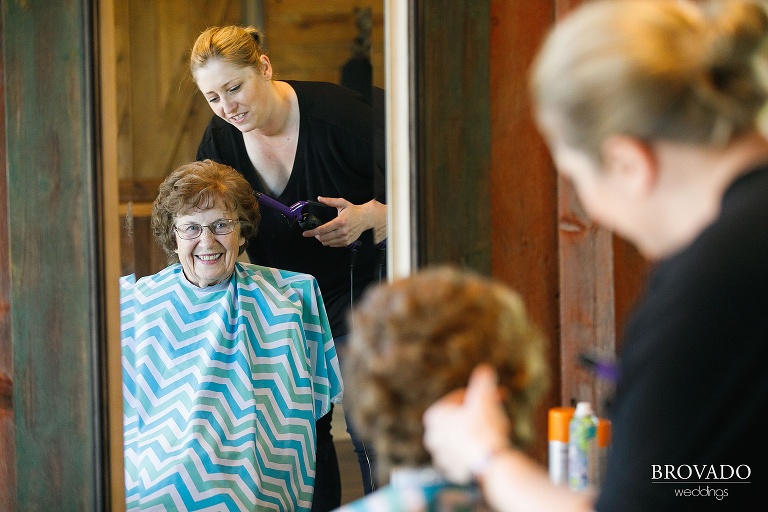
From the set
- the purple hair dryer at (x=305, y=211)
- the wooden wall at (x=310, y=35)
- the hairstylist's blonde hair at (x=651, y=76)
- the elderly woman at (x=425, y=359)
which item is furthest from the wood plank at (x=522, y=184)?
the wooden wall at (x=310, y=35)

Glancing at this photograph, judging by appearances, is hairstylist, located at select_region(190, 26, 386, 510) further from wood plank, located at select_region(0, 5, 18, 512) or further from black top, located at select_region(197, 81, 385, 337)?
wood plank, located at select_region(0, 5, 18, 512)

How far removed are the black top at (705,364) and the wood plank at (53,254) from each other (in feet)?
4.26

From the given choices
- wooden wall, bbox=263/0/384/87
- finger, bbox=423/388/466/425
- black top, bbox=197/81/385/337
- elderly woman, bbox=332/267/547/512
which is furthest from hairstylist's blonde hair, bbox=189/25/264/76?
finger, bbox=423/388/466/425

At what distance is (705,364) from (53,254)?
1.43 meters

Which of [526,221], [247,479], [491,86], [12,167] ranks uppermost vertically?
[491,86]

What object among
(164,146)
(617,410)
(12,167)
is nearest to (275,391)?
(12,167)

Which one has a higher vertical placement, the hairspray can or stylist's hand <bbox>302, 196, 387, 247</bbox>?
stylist's hand <bbox>302, 196, 387, 247</bbox>

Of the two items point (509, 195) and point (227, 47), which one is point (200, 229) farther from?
point (509, 195)

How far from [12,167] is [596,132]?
1.39 m

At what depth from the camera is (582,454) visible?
5.30 ft

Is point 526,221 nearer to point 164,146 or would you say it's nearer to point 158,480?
point 158,480

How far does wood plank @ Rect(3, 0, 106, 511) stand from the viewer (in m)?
1.89

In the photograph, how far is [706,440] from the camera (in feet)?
3.04

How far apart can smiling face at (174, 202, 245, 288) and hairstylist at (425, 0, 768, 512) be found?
6.00ft
